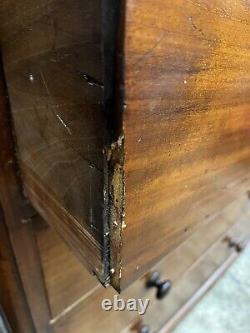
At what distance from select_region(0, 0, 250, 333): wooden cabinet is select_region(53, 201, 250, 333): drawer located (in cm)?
32

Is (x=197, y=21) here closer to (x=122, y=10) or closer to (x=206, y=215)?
(x=122, y=10)

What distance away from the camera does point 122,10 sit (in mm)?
209

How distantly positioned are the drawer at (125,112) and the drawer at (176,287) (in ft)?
1.21

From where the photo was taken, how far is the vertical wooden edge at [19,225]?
454 millimetres

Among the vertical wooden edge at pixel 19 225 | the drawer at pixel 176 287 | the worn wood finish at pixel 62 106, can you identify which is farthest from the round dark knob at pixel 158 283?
the worn wood finish at pixel 62 106

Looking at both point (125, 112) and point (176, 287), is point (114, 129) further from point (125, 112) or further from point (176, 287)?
point (176, 287)

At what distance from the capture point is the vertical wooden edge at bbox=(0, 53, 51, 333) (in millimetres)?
454

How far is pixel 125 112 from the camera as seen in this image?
244 millimetres

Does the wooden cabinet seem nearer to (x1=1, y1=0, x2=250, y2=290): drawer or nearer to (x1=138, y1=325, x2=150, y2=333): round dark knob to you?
(x1=1, y1=0, x2=250, y2=290): drawer

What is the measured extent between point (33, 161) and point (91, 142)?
0.17m

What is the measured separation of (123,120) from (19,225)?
14.0 inches

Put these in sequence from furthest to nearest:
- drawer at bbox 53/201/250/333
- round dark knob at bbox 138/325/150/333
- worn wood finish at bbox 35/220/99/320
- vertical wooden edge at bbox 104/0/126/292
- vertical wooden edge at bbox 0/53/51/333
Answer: round dark knob at bbox 138/325/150/333 < drawer at bbox 53/201/250/333 < worn wood finish at bbox 35/220/99/320 < vertical wooden edge at bbox 0/53/51/333 < vertical wooden edge at bbox 104/0/126/292

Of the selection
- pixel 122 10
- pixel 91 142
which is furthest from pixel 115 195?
pixel 122 10

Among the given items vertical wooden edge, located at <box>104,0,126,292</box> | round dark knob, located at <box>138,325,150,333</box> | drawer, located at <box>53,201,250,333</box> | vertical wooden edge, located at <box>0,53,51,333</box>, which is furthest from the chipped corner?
round dark knob, located at <box>138,325,150,333</box>
